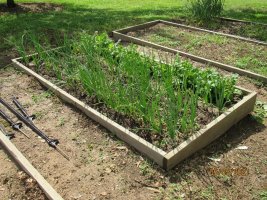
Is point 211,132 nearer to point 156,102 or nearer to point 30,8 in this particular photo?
point 156,102

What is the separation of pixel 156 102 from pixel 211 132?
0.69 metres

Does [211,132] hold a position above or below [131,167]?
above

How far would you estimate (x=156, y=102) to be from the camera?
3299 millimetres

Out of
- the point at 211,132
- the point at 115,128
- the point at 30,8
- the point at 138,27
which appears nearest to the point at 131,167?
the point at 115,128

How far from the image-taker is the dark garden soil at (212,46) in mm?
5391

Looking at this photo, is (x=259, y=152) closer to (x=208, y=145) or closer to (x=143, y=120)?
(x=208, y=145)

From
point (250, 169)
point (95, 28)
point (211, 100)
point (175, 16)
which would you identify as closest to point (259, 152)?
point (250, 169)

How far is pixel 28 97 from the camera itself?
176 inches

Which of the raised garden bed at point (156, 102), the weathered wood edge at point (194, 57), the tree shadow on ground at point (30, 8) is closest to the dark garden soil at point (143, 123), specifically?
the raised garden bed at point (156, 102)

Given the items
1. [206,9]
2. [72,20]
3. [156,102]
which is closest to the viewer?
[156,102]

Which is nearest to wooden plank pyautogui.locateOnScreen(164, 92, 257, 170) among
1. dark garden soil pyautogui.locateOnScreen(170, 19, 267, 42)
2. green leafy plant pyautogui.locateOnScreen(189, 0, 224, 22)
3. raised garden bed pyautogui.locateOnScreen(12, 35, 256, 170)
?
raised garden bed pyautogui.locateOnScreen(12, 35, 256, 170)

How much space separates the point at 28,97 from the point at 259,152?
310 cm

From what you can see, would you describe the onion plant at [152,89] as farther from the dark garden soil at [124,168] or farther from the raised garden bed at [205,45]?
the raised garden bed at [205,45]

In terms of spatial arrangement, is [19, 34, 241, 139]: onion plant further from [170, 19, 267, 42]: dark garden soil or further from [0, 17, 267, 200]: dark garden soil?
[170, 19, 267, 42]: dark garden soil
